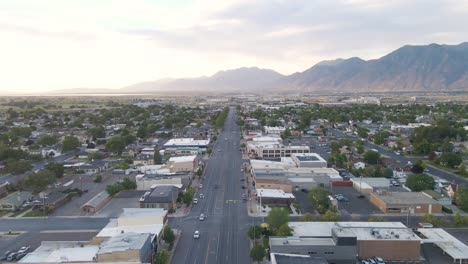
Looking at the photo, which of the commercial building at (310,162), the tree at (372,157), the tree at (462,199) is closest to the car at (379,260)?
the tree at (462,199)

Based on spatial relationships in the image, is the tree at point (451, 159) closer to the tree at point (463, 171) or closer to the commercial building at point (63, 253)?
the tree at point (463, 171)

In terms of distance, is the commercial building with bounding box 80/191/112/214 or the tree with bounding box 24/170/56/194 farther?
the tree with bounding box 24/170/56/194

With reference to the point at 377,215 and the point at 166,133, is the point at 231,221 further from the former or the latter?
the point at 166,133

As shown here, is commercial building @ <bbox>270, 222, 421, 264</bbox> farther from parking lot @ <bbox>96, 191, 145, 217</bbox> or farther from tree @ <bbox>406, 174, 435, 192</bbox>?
parking lot @ <bbox>96, 191, 145, 217</bbox>

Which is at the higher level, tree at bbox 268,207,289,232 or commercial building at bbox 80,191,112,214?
tree at bbox 268,207,289,232

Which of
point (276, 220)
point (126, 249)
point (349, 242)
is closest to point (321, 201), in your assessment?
point (276, 220)

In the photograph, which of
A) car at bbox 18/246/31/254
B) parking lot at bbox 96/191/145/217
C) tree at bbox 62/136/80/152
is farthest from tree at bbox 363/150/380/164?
tree at bbox 62/136/80/152

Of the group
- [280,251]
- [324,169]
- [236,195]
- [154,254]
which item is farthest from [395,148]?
[154,254]

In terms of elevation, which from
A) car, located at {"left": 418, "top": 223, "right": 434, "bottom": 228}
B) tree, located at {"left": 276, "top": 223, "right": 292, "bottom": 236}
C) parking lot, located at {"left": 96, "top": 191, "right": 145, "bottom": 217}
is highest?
tree, located at {"left": 276, "top": 223, "right": 292, "bottom": 236}
